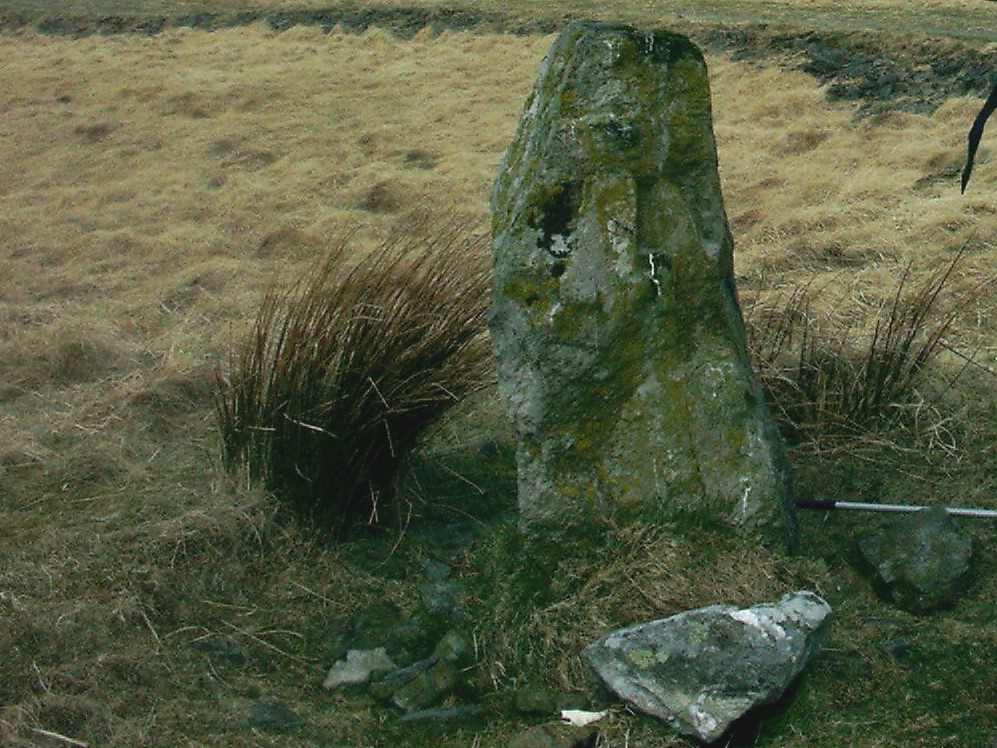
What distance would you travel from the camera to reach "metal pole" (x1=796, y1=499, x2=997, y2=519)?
11.9 ft

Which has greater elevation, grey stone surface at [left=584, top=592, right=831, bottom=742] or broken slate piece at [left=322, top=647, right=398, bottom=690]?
grey stone surface at [left=584, top=592, right=831, bottom=742]

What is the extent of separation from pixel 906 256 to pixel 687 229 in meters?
2.79

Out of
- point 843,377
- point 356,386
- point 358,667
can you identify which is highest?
point 356,386

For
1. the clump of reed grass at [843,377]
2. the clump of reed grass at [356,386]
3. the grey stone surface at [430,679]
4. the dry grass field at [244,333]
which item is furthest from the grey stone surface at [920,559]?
the clump of reed grass at [356,386]

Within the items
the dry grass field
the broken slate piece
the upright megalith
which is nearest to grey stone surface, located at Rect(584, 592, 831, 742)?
the dry grass field

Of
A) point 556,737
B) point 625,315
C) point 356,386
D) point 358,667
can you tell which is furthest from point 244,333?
point 556,737

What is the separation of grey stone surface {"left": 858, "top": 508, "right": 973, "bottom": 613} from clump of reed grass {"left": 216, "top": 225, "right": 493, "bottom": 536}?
1246 mm

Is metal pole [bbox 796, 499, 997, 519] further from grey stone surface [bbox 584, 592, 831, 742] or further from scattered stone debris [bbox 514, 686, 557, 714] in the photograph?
scattered stone debris [bbox 514, 686, 557, 714]

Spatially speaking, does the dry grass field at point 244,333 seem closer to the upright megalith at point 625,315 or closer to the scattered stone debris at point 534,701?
the scattered stone debris at point 534,701

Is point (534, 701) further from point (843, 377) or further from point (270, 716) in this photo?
point (843, 377)

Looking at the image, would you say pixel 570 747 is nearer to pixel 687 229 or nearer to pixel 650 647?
pixel 650 647

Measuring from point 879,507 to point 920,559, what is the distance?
256mm

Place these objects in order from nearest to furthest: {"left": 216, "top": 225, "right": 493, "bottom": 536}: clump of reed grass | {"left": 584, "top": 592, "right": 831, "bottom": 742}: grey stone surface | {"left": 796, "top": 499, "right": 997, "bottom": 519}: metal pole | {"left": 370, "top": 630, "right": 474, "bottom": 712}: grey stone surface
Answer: {"left": 584, "top": 592, "right": 831, "bottom": 742}: grey stone surface
{"left": 370, "top": 630, "right": 474, "bottom": 712}: grey stone surface
{"left": 796, "top": 499, "right": 997, "bottom": 519}: metal pole
{"left": 216, "top": 225, "right": 493, "bottom": 536}: clump of reed grass

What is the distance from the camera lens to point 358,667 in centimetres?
343
